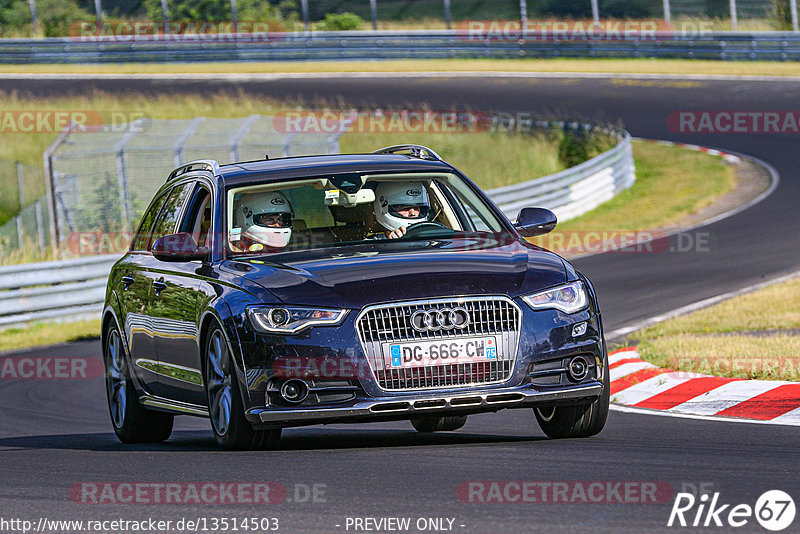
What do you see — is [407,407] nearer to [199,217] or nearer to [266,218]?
[266,218]

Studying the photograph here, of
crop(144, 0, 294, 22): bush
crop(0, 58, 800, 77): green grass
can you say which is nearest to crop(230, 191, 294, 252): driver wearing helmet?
crop(0, 58, 800, 77): green grass

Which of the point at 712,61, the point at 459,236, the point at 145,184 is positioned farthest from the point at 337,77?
the point at 459,236

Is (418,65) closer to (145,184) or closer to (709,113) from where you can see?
(709,113)

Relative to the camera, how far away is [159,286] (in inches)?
345

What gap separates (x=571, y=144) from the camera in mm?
31281

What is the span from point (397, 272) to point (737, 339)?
228 inches

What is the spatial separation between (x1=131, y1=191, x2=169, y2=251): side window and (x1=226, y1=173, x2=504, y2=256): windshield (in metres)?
1.27

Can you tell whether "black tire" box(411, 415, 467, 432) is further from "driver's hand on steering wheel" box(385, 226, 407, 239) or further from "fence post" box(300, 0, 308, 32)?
"fence post" box(300, 0, 308, 32)

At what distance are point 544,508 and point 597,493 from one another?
0.34 m

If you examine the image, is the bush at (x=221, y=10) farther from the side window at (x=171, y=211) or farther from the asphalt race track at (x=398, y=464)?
the side window at (x=171, y=211)

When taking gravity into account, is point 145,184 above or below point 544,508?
below

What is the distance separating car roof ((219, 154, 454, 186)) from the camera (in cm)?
860

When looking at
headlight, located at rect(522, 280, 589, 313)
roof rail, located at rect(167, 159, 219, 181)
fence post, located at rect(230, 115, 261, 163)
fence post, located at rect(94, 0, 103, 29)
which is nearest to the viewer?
headlight, located at rect(522, 280, 589, 313)

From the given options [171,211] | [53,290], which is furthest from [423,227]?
[53,290]
